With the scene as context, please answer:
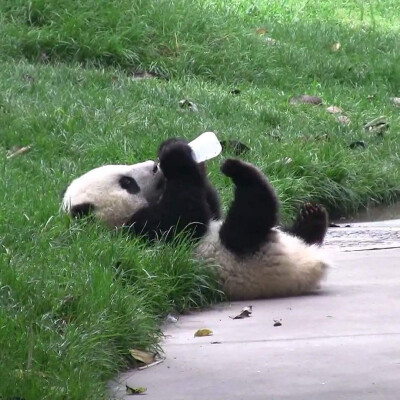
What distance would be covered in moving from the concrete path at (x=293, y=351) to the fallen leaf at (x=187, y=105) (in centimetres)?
400

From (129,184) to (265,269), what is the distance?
91cm

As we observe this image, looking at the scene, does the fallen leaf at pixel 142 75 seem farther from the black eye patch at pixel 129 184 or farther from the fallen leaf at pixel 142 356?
the fallen leaf at pixel 142 356

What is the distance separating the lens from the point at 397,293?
5.18m

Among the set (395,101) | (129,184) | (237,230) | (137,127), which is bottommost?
(395,101)

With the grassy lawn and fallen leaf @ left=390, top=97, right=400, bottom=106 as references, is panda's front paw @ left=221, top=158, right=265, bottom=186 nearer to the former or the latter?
the grassy lawn

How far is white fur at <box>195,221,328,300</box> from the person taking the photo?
5.42 m

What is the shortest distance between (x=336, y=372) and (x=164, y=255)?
152 centimetres

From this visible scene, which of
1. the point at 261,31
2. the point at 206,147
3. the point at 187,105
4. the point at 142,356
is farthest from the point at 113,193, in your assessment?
the point at 261,31

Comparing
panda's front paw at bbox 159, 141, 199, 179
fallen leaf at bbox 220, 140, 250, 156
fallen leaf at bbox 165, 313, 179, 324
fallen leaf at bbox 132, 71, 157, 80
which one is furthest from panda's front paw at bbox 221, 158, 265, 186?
fallen leaf at bbox 132, 71, 157, 80

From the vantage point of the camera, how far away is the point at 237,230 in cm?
547

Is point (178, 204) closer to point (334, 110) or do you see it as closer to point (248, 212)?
point (248, 212)

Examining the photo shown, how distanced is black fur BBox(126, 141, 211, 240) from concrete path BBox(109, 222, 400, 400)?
49 cm

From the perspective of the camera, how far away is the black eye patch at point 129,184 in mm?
5845

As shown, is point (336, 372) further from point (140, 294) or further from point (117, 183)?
point (117, 183)
